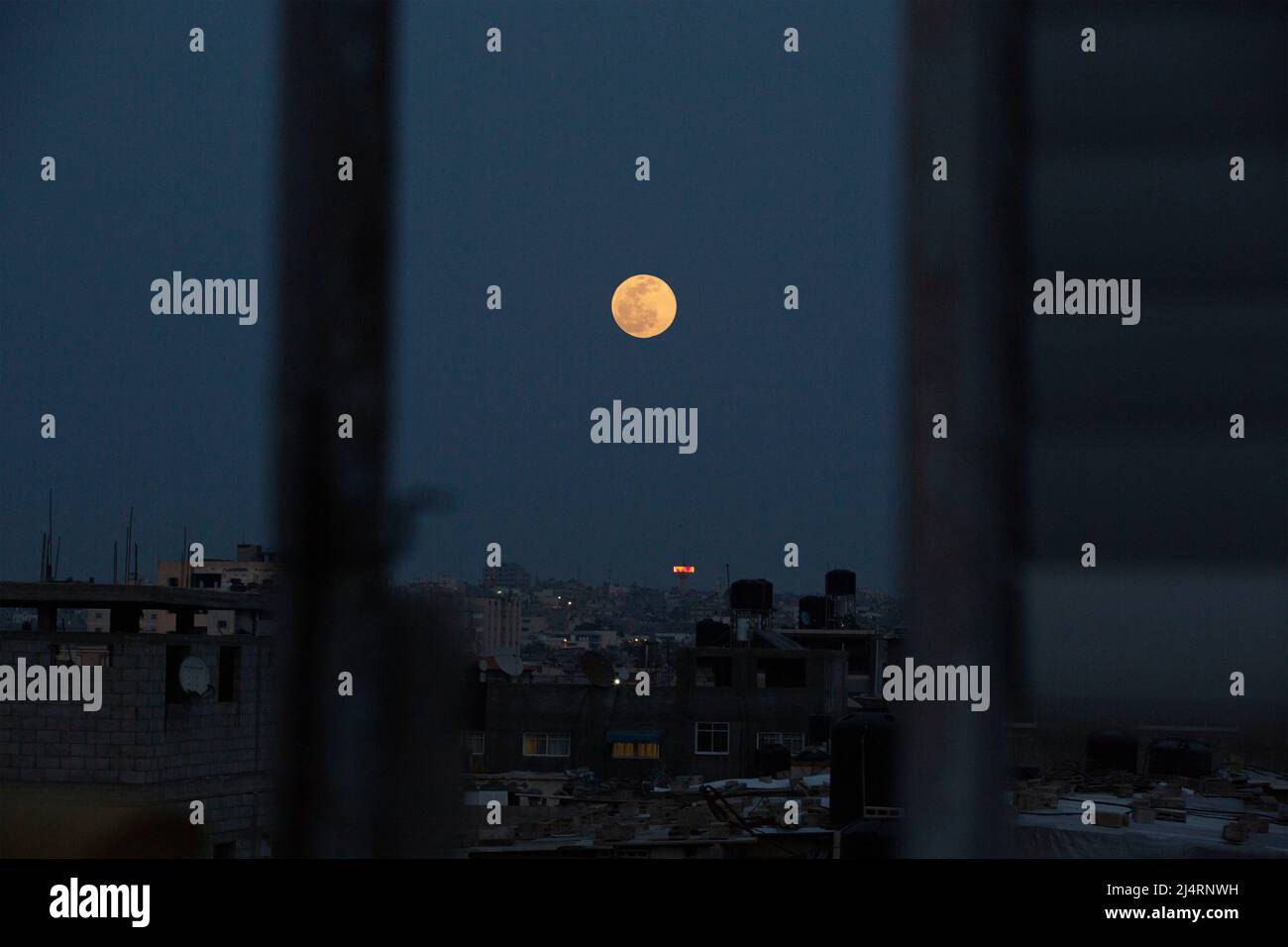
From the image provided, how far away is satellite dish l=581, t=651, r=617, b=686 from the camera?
3.68 meters

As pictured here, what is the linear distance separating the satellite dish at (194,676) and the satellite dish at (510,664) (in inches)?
43.7

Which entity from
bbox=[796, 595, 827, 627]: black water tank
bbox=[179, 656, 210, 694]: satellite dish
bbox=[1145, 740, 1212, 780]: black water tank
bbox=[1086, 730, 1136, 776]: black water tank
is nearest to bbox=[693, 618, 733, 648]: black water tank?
bbox=[796, 595, 827, 627]: black water tank

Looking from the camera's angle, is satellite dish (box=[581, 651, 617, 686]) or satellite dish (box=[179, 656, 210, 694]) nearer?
satellite dish (box=[581, 651, 617, 686])

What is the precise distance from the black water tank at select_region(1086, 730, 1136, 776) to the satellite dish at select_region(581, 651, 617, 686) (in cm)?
149

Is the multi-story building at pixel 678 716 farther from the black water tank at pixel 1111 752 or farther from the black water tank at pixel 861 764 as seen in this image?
the black water tank at pixel 1111 752

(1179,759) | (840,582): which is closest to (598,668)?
(840,582)

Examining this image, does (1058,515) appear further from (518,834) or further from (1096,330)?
(518,834)

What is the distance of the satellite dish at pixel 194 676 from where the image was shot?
13.2 feet

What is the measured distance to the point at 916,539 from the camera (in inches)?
119

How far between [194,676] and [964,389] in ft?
9.03

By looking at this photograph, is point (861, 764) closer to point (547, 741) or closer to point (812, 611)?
point (812, 611)

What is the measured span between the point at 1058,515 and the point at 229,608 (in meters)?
2.45

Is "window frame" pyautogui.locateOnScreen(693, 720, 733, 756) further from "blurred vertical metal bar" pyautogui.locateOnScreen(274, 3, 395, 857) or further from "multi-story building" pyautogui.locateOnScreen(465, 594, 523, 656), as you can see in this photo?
"blurred vertical metal bar" pyautogui.locateOnScreen(274, 3, 395, 857)
